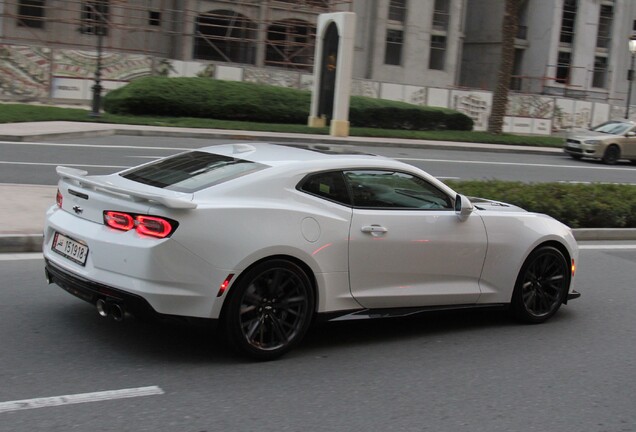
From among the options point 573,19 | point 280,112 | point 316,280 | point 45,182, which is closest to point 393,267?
point 316,280

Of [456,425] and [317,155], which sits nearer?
[456,425]

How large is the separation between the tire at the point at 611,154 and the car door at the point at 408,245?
2303 centimetres

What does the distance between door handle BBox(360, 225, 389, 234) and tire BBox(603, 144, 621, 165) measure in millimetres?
23823

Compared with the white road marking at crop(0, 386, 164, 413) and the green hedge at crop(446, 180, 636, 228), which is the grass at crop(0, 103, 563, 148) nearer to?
the green hedge at crop(446, 180, 636, 228)

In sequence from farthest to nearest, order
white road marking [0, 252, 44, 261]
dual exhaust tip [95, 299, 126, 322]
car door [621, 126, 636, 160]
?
car door [621, 126, 636, 160] < white road marking [0, 252, 44, 261] < dual exhaust tip [95, 299, 126, 322]

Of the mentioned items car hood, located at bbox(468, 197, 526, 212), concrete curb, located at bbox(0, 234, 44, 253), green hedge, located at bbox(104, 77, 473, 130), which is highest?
green hedge, located at bbox(104, 77, 473, 130)

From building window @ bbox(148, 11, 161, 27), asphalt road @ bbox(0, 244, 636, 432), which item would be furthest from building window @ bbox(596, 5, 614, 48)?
asphalt road @ bbox(0, 244, 636, 432)

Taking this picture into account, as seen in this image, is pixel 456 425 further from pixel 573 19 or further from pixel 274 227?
pixel 573 19

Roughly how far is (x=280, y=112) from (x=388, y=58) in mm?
22809

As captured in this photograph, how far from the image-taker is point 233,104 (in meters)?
28.6

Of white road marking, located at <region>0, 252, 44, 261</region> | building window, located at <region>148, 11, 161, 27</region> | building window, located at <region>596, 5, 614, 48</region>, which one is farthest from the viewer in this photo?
building window, located at <region>596, 5, 614, 48</region>

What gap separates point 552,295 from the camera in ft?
24.0

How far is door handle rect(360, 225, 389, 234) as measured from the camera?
6020 millimetres

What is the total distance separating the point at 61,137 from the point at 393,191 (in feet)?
53.8
